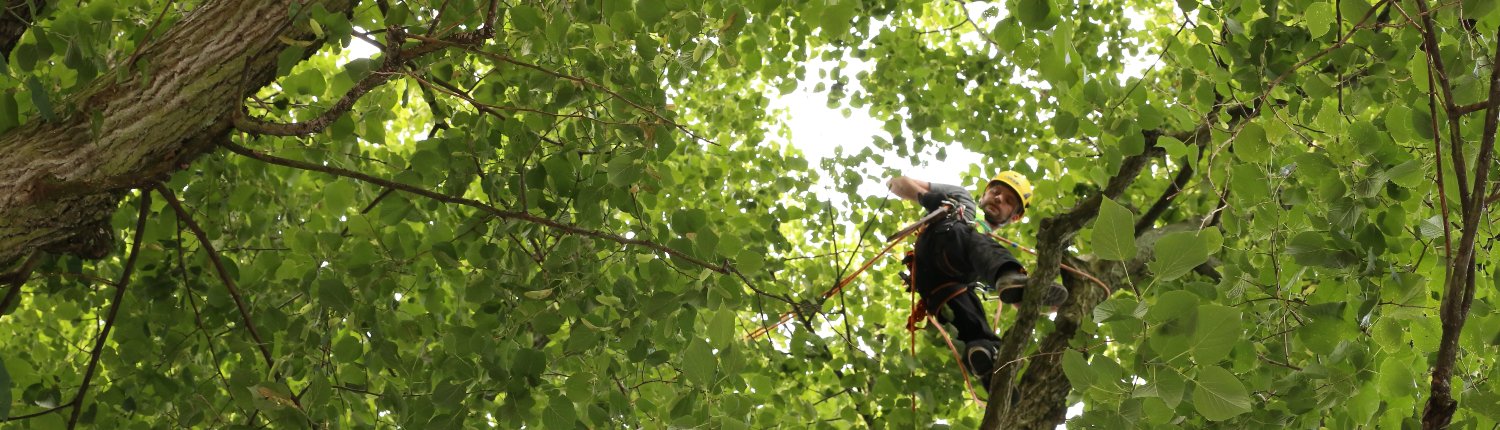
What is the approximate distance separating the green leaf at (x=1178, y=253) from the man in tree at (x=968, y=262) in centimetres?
220

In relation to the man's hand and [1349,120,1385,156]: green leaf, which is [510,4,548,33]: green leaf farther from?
the man's hand

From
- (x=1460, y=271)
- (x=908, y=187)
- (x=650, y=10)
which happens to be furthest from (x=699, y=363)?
(x=908, y=187)

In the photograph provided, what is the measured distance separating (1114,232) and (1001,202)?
3.73 m

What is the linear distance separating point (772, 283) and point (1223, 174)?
1732 millimetres

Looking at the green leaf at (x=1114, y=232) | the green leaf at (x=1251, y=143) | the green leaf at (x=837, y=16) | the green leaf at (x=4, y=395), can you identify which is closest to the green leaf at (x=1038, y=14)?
the green leaf at (x=837, y=16)

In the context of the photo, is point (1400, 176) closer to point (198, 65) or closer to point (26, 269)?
point (198, 65)

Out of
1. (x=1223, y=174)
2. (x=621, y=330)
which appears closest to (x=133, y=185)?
(x=621, y=330)

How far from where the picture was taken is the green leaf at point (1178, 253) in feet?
4.28

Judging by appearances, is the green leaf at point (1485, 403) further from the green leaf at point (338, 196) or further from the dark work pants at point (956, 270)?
the green leaf at point (338, 196)

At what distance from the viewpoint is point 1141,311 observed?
4.45ft

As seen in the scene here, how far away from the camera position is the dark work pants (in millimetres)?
3943

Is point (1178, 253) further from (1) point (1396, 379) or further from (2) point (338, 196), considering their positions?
(2) point (338, 196)

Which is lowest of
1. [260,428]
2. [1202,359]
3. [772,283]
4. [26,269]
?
[1202,359]

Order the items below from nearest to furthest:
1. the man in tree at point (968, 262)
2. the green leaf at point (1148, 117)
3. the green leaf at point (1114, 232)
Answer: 1. the green leaf at point (1114, 232)
2. the green leaf at point (1148, 117)
3. the man in tree at point (968, 262)
